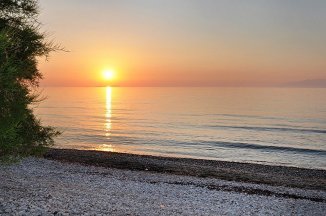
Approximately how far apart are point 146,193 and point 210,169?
705 inches

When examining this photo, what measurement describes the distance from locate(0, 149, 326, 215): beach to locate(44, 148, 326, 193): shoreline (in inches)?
5.0

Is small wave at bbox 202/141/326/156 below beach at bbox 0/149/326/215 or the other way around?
below

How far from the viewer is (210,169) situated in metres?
40.3

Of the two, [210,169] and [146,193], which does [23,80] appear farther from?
[210,169]

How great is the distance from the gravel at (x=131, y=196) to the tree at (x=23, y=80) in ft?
8.25

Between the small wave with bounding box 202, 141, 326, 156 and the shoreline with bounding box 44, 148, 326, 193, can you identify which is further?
the small wave with bounding box 202, 141, 326, 156

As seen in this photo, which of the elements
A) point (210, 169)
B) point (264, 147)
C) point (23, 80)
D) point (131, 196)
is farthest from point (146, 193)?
point (264, 147)

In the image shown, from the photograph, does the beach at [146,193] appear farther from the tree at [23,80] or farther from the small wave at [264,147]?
the small wave at [264,147]

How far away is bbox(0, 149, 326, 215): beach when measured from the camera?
712 inches

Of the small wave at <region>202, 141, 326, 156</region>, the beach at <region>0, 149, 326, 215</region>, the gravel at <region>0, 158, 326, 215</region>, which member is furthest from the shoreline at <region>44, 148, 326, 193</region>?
the small wave at <region>202, 141, 326, 156</region>

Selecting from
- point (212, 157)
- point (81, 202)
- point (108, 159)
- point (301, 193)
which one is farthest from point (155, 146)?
point (81, 202)

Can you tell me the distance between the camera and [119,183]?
2608cm

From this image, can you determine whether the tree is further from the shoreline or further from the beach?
the shoreline

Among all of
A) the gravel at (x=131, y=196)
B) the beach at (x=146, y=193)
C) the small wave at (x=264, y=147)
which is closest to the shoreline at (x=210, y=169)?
the beach at (x=146, y=193)
